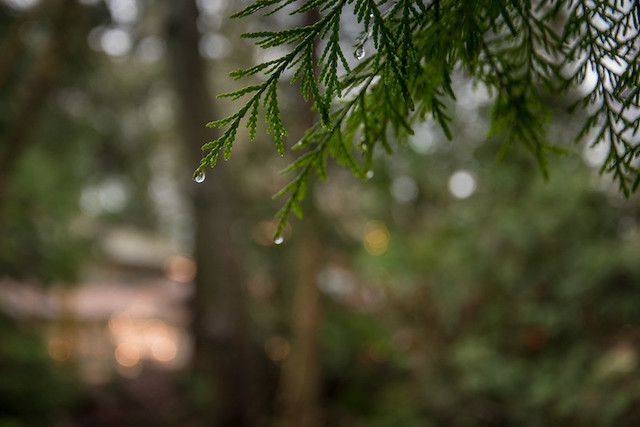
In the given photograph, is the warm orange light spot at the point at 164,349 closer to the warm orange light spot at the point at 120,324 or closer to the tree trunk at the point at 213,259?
the warm orange light spot at the point at 120,324

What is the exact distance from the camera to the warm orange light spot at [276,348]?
8750 mm

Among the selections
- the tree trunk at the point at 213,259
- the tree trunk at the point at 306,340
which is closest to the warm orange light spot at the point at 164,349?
the tree trunk at the point at 213,259

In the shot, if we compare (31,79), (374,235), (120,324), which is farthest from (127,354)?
(31,79)

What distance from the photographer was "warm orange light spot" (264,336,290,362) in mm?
8750

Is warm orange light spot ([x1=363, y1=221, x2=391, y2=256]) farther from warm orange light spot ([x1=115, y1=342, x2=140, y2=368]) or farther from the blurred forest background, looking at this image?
warm orange light spot ([x1=115, y1=342, x2=140, y2=368])

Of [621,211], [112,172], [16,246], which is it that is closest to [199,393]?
[16,246]

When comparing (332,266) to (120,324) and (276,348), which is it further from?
(120,324)

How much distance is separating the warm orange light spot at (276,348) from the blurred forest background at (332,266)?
6cm

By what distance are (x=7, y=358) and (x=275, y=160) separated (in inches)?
215

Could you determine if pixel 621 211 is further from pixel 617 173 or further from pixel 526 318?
pixel 617 173

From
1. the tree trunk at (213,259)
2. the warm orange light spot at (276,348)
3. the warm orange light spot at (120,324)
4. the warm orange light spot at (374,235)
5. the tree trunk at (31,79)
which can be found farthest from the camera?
the warm orange light spot at (120,324)

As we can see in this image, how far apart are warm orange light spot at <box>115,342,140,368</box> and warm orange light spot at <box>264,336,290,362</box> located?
7.70 m

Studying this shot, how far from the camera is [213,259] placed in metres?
6.59

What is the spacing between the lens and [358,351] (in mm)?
8266
